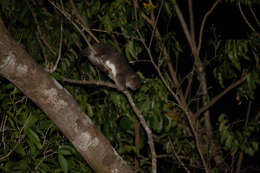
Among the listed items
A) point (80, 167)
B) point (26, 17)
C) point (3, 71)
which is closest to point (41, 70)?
point (3, 71)

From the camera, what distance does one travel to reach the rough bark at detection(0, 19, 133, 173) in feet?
4.52

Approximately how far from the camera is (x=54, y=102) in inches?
55.9

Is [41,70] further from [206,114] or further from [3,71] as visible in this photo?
[206,114]

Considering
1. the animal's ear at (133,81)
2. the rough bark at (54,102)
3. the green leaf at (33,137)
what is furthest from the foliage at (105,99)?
the animal's ear at (133,81)

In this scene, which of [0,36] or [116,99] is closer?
[0,36]

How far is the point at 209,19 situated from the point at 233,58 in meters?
2.65

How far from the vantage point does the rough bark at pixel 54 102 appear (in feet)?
4.52

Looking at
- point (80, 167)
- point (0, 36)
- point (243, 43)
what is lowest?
point (80, 167)

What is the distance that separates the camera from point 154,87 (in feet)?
7.54

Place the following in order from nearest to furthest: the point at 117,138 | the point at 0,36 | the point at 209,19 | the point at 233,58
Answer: the point at 0,36 < the point at 233,58 < the point at 117,138 < the point at 209,19

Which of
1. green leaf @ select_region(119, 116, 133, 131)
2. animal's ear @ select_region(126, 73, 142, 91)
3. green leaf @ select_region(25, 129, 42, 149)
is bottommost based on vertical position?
animal's ear @ select_region(126, 73, 142, 91)

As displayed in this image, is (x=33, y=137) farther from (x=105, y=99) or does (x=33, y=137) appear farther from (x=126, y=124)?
(x=105, y=99)

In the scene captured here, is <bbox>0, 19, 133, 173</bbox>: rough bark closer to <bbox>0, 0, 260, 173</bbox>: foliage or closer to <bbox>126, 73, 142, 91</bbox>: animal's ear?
<bbox>0, 0, 260, 173</bbox>: foliage

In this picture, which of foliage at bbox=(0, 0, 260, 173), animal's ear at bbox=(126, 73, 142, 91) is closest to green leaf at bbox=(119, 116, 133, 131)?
foliage at bbox=(0, 0, 260, 173)
